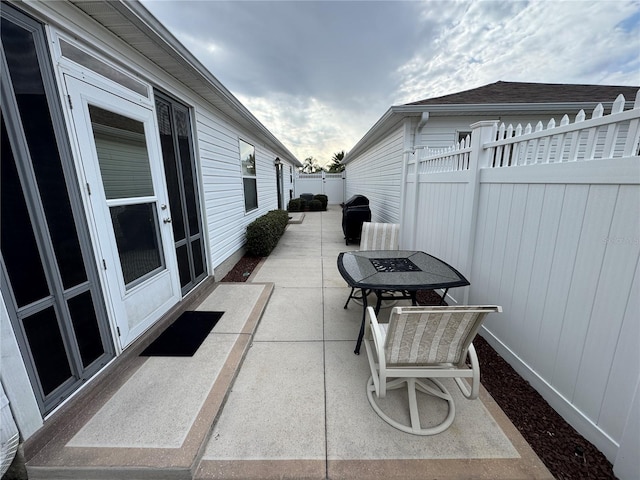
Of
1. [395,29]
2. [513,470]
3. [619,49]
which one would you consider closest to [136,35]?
[513,470]

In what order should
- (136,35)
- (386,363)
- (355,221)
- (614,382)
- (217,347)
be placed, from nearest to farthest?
(614,382)
(386,363)
(136,35)
(217,347)
(355,221)

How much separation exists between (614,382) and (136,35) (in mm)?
4262

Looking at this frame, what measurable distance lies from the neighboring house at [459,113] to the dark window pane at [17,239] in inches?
195

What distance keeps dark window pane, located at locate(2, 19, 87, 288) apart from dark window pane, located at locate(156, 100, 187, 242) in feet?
4.17

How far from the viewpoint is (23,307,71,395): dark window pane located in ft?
4.96

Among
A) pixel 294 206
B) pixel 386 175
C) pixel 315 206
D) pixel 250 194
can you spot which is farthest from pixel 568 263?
pixel 315 206

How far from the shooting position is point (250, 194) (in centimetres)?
641

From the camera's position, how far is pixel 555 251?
175cm

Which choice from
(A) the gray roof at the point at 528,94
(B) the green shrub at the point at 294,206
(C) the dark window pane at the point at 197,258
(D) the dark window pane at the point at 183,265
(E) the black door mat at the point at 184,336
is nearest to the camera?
(E) the black door mat at the point at 184,336

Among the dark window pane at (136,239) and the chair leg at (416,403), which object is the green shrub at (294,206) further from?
the chair leg at (416,403)

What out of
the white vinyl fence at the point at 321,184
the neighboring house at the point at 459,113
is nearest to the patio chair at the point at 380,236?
the neighboring house at the point at 459,113

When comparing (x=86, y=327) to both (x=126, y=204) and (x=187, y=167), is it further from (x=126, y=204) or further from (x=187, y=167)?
(x=187, y=167)

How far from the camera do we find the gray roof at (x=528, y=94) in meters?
5.37

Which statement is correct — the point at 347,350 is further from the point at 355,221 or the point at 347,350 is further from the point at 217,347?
the point at 355,221
